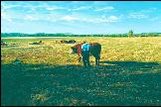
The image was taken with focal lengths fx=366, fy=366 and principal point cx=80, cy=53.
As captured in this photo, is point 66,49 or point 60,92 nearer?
point 60,92

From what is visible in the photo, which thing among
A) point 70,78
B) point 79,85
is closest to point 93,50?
point 70,78

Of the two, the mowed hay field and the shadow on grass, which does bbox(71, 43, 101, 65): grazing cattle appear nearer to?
the mowed hay field

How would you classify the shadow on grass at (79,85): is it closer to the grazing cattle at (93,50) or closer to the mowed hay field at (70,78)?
the mowed hay field at (70,78)

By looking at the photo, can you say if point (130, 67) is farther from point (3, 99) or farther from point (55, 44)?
point (3, 99)

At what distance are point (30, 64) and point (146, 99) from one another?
8627 mm

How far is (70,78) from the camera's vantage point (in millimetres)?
22641

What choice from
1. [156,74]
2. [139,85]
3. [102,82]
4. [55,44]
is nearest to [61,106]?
[102,82]

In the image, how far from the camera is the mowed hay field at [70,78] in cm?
1959

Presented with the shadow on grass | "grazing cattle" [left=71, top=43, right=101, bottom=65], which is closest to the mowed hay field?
the shadow on grass

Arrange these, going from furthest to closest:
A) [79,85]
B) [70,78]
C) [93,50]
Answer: [93,50] < [70,78] < [79,85]

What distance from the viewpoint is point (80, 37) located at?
3192cm

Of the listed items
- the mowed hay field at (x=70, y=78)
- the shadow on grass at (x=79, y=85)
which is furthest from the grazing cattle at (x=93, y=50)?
the shadow on grass at (x=79, y=85)

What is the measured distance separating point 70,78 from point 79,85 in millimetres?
1223

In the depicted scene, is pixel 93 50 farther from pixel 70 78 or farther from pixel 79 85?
pixel 79 85
